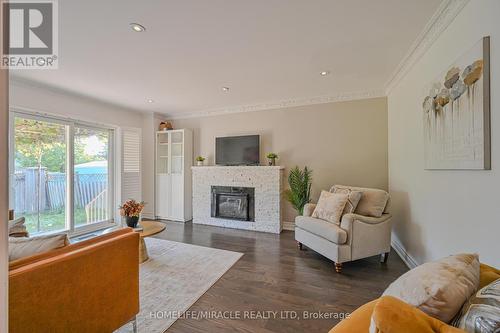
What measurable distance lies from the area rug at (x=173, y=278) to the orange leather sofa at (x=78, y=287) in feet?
0.92

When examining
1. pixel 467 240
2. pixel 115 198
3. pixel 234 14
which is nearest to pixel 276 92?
pixel 234 14

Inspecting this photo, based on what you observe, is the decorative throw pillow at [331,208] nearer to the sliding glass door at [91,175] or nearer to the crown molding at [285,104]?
the crown molding at [285,104]

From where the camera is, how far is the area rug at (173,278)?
174 centimetres

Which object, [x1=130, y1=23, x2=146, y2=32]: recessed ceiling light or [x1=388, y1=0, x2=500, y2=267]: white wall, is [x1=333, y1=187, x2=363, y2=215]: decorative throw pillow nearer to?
[x1=388, y1=0, x2=500, y2=267]: white wall

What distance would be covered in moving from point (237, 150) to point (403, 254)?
3.24 m

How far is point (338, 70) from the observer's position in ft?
9.25

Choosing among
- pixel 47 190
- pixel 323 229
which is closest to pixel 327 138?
pixel 323 229

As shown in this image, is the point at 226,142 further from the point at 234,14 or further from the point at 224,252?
the point at 234,14

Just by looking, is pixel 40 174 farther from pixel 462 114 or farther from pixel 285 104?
pixel 462 114

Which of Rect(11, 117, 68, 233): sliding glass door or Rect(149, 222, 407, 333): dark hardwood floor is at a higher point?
Rect(11, 117, 68, 233): sliding glass door

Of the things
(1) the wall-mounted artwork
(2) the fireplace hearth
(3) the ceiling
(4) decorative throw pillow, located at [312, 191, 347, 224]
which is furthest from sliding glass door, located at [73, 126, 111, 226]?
(1) the wall-mounted artwork

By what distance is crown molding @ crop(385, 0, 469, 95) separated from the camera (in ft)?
5.35

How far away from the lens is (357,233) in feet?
8.09

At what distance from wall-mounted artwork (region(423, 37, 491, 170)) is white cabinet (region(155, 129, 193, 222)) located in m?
4.29
